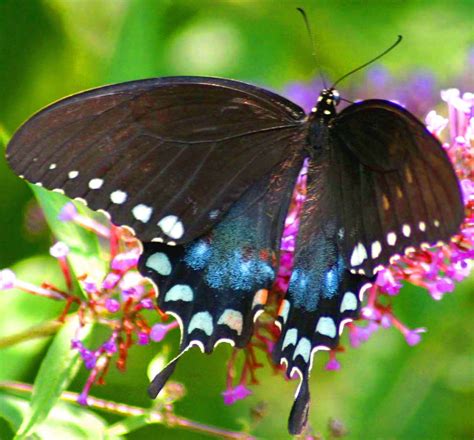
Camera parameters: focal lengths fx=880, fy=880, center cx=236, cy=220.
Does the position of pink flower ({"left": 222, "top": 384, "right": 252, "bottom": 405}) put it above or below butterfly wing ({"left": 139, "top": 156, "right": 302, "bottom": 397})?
below

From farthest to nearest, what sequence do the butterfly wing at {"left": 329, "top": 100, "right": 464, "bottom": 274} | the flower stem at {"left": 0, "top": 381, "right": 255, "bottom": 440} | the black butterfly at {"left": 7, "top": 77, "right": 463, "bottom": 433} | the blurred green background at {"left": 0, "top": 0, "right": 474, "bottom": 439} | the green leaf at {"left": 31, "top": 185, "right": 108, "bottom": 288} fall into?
1. the blurred green background at {"left": 0, "top": 0, "right": 474, "bottom": 439}
2. the green leaf at {"left": 31, "top": 185, "right": 108, "bottom": 288}
3. the flower stem at {"left": 0, "top": 381, "right": 255, "bottom": 440}
4. the black butterfly at {"left": 7, "top": 77, "right": 463, "bottom": 433}
5. the butterfly wing at {"left": 329, "top": 100, "right": 464, "bottom": 274}

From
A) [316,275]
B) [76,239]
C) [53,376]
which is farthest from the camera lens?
[76,239]

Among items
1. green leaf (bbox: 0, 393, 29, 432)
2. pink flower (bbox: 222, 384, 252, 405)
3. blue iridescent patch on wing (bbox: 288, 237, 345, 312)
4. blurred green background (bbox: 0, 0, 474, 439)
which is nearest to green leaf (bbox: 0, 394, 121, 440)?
green leaf (bbox: 0, 393, 29, 432)

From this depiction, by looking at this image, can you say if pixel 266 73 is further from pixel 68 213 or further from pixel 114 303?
pixel 114 303

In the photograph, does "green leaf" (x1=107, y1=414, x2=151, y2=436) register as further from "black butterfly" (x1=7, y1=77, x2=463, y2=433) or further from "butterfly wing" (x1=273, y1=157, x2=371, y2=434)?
"butterfly wing" (x1=273, y1=157, x2=371, y2=434)

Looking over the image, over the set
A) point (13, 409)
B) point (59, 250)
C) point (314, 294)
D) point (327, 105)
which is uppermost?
point (327, 105)

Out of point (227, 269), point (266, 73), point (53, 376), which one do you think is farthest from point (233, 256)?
point (266, 73)

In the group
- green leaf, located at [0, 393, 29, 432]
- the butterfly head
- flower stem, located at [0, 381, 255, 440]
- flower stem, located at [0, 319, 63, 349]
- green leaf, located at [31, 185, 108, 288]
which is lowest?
green leaf, located at [0, 393, 29, 432]

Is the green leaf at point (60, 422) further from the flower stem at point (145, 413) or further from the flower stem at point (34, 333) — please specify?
the flower stem at point (34, 333)
